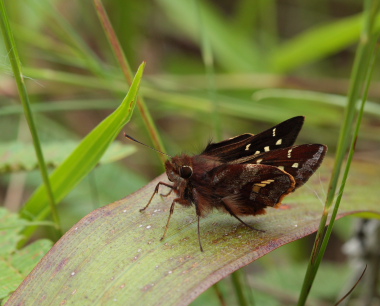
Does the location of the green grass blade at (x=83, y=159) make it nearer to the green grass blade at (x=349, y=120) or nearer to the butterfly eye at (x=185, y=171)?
the butterfly eye at (x=185, y=171)

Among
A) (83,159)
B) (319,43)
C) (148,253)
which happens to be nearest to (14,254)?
(83,159)

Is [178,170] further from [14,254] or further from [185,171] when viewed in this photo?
[14,254]

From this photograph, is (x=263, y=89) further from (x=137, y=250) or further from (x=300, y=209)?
(x=137, y=250)

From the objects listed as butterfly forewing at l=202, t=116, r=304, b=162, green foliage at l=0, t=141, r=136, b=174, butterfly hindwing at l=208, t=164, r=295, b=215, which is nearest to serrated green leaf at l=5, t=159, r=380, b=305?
butterfly hindwing at l=208, t=164, r=295, b=215

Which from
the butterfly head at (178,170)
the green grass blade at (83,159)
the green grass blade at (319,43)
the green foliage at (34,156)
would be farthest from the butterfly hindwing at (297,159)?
the green grass blade at (319,43)

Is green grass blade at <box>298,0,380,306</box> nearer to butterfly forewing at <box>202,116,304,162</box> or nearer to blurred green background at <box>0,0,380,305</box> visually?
butterfly forewing at <box>202,116,304,162</box>

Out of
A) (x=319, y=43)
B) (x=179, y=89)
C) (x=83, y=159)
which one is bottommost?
(x=83, y=159)

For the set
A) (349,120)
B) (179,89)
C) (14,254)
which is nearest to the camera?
(349,120)
